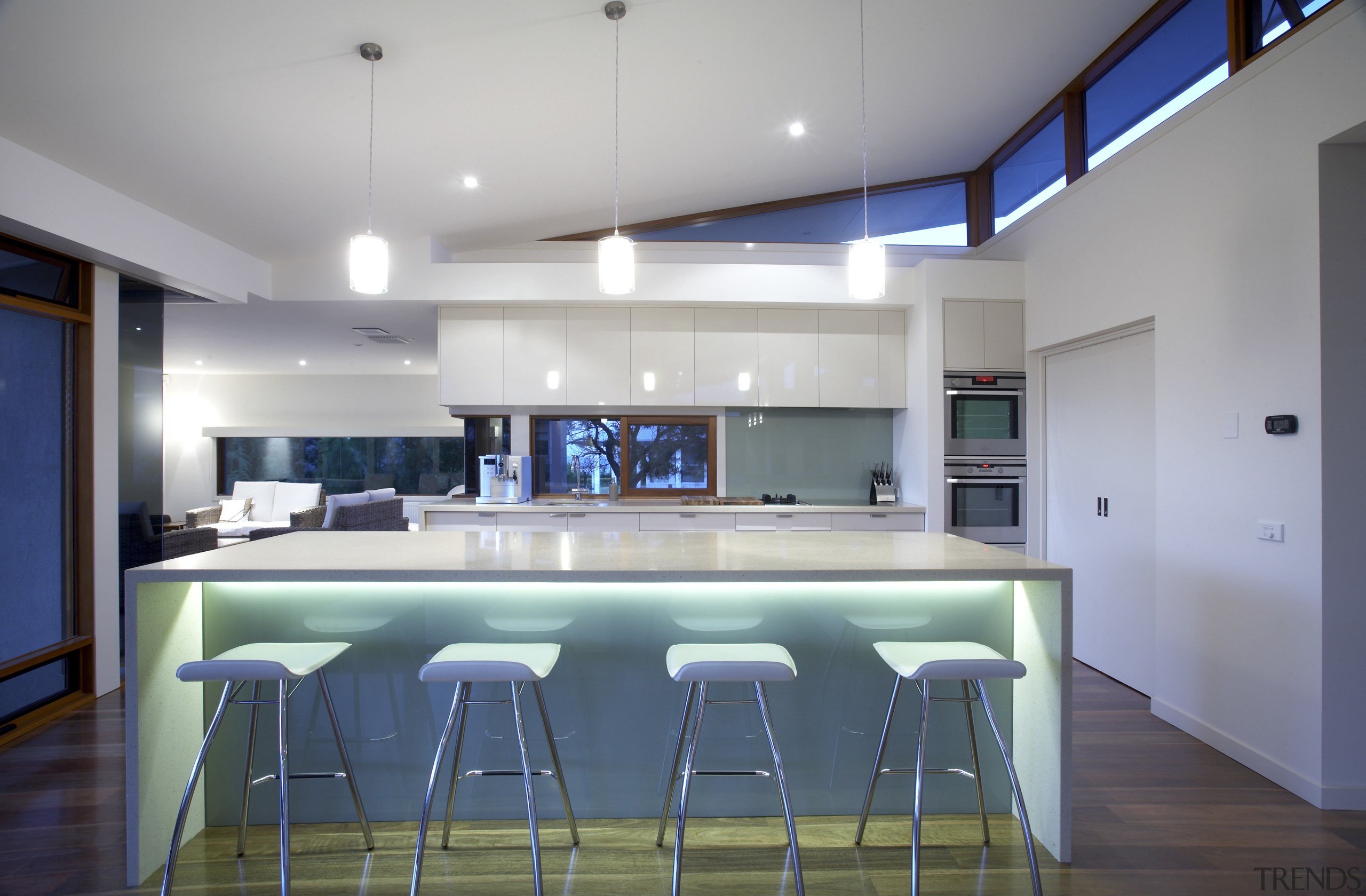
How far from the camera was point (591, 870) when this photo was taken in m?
2.00

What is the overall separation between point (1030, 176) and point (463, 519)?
14.1 feet

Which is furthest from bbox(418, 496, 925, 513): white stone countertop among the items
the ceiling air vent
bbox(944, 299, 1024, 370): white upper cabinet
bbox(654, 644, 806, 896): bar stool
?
bbox(654, 644, 806, 896): bar stool

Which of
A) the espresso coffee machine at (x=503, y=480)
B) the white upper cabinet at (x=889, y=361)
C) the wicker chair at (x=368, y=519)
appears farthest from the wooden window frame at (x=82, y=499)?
the white upper cabinet at (x=889, y=361)

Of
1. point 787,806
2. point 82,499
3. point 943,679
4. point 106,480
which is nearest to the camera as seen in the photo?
point 787,806

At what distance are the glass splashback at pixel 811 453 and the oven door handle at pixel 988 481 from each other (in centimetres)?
74

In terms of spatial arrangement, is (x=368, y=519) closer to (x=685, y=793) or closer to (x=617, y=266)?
(x=617, y=266)

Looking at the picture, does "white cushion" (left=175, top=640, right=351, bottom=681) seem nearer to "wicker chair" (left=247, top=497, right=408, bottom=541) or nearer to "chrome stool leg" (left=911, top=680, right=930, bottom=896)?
"chrome stool leg" (left=911, top=680, right=930, bottom=896)

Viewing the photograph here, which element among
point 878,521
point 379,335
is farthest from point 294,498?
point 878,521

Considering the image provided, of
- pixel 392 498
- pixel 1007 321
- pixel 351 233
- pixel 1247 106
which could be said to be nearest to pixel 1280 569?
pixel 1247 106

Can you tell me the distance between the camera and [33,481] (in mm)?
3174

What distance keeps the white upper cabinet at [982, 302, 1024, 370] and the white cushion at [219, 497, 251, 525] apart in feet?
26.3

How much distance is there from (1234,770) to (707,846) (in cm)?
211

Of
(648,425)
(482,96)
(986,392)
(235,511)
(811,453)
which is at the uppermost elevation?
(482,96)

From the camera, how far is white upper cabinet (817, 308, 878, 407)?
4695 mm
